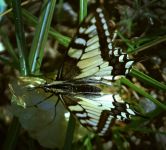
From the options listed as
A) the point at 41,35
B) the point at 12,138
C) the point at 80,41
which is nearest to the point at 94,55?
the point at 80,41

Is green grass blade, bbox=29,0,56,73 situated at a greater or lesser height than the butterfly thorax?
greater

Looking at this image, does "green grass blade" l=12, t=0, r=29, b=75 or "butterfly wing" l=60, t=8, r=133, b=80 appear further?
"green grass blade" l=12, t=0, r=29, b=75

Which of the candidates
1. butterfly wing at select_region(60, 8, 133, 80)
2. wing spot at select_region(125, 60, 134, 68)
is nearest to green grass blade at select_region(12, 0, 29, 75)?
butterfly wing at select_region(60, 8, 133, 80)

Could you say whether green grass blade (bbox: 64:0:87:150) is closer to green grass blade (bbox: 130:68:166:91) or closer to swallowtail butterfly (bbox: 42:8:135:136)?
swallowtail butterfly (bbox: 42:8:135:136)

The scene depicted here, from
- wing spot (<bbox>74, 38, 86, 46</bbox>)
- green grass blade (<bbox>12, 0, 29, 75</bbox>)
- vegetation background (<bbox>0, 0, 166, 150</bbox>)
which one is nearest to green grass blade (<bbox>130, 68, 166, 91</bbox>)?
vegetation background (<bbox>0, 0, 166, 150</bbox>)

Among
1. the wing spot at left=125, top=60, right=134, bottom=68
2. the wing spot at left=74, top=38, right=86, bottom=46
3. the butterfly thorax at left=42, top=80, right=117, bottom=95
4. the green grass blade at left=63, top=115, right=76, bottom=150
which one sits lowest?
the green grass blade at left=63, top=115, right=76, bottom=150

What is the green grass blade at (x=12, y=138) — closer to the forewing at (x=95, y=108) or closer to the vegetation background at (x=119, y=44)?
the vegetation background at (x=119, y=44)

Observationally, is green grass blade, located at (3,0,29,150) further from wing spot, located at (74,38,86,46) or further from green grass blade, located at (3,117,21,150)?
wing spot, located at (74,38,86,46)
